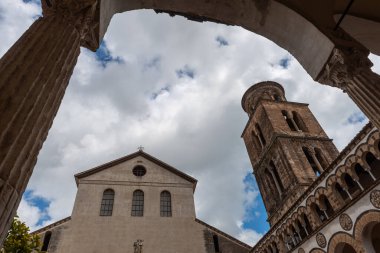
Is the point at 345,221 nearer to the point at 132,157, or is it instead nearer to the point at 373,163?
the point at 373,163

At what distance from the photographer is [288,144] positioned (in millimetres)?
20688

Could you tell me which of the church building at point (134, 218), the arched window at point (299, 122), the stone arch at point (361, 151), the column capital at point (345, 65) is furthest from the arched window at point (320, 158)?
the column capital at point (345, 65)

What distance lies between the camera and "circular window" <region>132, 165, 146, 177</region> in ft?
58.4

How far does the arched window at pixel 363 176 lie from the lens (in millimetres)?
10105

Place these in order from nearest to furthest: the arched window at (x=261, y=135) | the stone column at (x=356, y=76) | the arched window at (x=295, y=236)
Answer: the stone column at (x=356, y=76), the arched window at (x=295, y=236), the arched window at (x=261, y=135)

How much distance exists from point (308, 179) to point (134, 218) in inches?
468

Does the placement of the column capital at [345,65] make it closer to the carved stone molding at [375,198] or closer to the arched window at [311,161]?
the carved stone molding at [375,198]

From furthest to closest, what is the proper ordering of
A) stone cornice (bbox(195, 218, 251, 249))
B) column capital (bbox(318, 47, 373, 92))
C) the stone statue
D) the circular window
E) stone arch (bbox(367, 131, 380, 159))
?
the circular window, stone cornice (bbox(195, 218, 251, 249)), the stone statue, stone arch (bbox(367, 131, 380, 159)), column capital (bbox(318, 47, 373, 92))

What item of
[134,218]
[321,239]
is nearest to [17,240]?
[134,218]

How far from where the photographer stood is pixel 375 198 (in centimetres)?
852

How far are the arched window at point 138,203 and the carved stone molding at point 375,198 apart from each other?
11.4m

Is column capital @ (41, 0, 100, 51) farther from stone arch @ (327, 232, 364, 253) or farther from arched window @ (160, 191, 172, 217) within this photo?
arched window @ (160, 191, 172, 217)

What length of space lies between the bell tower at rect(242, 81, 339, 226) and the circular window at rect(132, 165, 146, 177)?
33.8 ft

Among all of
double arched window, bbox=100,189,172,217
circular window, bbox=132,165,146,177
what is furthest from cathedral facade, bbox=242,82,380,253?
circular window, bbox=132,165,146,177
